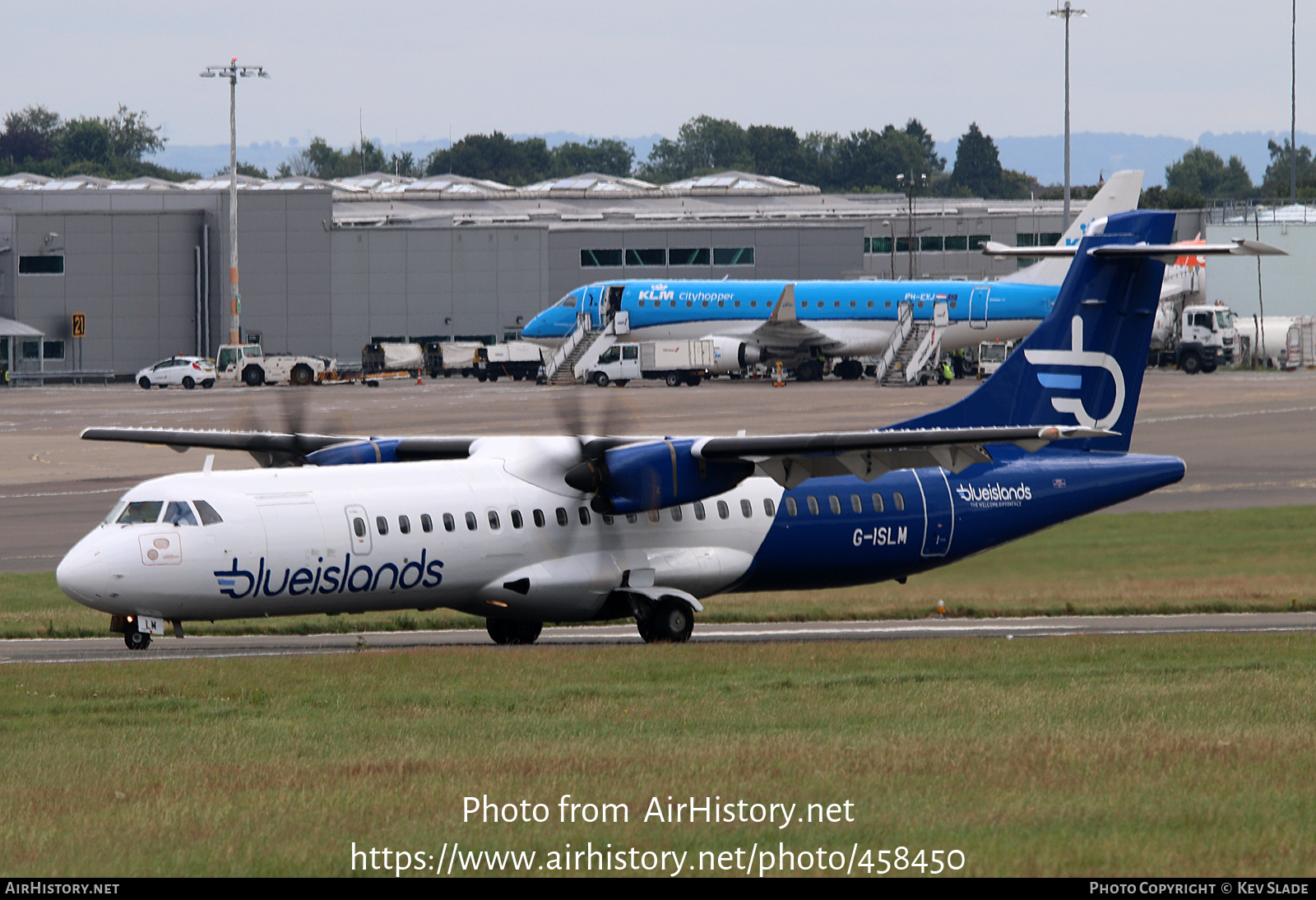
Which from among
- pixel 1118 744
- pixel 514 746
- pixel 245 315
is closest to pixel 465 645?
pixel 514 746

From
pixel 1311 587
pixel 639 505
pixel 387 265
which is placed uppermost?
pixel 387 265

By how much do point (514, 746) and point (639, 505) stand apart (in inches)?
370

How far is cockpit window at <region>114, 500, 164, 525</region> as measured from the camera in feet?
69.8

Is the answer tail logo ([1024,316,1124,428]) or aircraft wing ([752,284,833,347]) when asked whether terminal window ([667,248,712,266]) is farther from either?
tail logo ([1024,316,1124,428])

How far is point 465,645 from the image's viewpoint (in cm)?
2430

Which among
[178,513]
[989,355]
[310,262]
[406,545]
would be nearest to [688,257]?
[310,262]

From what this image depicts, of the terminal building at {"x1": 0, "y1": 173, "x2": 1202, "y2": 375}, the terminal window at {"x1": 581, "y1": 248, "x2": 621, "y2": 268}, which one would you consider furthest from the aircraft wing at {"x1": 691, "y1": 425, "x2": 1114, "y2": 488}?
the terminal window at {"x1": 581, "y1": 248, "x2": 621, "y2": 268}

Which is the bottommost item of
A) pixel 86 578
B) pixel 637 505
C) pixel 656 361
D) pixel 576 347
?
pixel 86 578

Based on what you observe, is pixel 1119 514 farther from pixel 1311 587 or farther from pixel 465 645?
pixel 465 645

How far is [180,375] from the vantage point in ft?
299

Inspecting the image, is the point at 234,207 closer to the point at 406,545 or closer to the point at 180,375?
the point at 180,375

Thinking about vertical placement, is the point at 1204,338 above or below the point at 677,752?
above

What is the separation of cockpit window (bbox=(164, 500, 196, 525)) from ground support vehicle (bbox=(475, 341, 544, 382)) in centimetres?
7455

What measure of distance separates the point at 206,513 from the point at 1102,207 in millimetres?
66078
